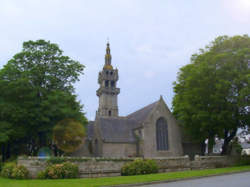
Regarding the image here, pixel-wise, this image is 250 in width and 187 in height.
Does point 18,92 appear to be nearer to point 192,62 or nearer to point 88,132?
point 88,132

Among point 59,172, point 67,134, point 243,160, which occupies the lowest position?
point 243,160

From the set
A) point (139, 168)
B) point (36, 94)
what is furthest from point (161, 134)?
point (36, 94)

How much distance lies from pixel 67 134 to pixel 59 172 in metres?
8.28

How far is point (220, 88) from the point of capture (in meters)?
28.0

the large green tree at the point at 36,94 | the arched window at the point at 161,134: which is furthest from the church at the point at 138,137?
the large green tree at the point at 36,94

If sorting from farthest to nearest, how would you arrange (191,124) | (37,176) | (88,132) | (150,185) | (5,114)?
(88,132) < (191,124) < (5,114) < (37,176) < (150,185)

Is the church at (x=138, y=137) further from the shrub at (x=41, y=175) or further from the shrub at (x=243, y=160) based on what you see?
the shrub at (x=41, y=175)

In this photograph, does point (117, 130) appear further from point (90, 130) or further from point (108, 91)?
point (108, 91)

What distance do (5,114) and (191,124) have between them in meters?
24.0

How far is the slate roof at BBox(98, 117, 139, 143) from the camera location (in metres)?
35.8

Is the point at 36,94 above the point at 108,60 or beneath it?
beneath

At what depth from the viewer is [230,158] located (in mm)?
28641

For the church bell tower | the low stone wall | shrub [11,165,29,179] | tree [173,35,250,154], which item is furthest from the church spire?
shrub [11,165,29,179]

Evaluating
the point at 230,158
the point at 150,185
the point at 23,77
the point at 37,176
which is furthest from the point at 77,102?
the point at 230,158
